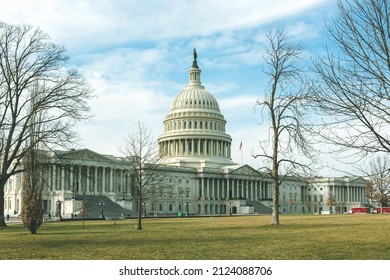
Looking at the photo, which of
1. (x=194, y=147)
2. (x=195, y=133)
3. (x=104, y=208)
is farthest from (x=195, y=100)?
(x=104, y=208)

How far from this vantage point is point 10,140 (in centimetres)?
4350

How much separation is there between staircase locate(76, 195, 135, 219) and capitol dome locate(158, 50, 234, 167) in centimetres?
5258

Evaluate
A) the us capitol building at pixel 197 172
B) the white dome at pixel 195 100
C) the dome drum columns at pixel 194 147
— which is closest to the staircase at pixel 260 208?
the us capitol building at pixel 197 172

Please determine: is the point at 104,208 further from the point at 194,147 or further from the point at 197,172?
the point at 194,147

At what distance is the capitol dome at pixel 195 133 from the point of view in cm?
17000

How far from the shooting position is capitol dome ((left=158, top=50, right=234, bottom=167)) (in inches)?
6693

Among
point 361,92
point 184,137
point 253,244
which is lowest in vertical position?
point 253,244

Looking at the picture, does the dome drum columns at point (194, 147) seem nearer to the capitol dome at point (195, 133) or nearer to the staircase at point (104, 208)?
the capitol dome at point (195, 133)

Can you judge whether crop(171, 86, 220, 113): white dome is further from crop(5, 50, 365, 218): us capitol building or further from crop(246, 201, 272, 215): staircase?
crop(246, 201, 272, 215): staircase

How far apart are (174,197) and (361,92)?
136 metres

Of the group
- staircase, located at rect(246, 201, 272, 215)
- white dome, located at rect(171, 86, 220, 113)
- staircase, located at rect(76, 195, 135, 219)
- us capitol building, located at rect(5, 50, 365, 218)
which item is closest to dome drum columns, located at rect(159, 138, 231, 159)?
us capitol building, located at rect(5, 50, 365, 218)

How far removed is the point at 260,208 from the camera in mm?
155250
